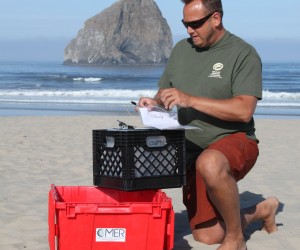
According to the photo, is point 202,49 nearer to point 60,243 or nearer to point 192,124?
point 192,124

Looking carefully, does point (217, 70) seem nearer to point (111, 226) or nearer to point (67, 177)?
point (111, 226)

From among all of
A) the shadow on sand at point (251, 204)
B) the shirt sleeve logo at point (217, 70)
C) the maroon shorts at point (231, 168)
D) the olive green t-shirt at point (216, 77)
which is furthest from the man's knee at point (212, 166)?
the shadow on sand at point (251, 204)

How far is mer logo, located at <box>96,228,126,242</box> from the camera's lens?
4.19 metres

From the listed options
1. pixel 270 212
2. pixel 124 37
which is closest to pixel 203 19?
pixel 270 212

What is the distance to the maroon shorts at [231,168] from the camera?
4.53 metres

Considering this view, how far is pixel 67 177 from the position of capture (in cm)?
766

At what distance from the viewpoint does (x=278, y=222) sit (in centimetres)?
561

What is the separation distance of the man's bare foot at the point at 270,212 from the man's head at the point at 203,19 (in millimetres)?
1284

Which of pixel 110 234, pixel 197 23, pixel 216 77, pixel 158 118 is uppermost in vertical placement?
pixel 197 23

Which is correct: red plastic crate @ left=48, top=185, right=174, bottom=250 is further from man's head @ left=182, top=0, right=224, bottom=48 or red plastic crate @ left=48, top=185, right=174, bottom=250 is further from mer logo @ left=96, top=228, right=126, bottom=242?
man's head @ left=182, top=0, right=224, bottom=48

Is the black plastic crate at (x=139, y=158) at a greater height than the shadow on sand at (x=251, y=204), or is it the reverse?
the black plastic crate at (x=139, y=158)

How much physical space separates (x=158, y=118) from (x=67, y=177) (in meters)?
3.55

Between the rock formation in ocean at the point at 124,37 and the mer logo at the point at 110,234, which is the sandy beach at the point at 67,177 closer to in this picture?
the mer logo at the point at 110,234

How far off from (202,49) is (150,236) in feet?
4.49
